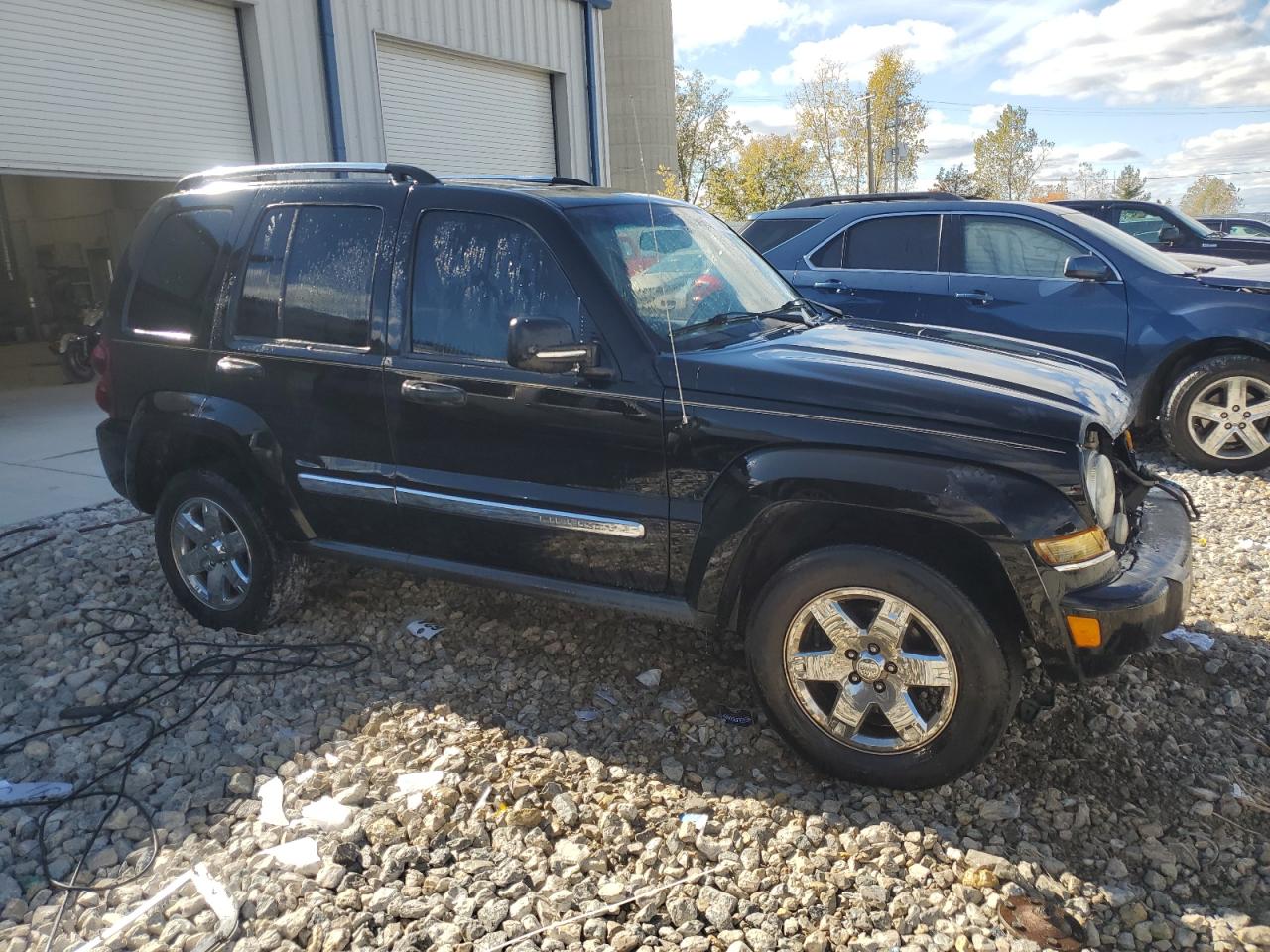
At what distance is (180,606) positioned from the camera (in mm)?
4785

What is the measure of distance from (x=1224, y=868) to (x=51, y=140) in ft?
33.4

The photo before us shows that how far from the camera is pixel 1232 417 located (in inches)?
253

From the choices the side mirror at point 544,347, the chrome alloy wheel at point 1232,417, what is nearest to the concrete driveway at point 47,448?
the side mirror at point 544,347

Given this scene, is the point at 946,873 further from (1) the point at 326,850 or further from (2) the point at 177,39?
(2) the point at 177,39

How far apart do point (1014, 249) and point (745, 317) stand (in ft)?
13.9

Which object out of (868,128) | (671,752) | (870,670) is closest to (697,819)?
(671,752)

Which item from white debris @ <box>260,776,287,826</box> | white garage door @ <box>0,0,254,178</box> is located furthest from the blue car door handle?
white garage door @ <box>0,0,254,178</box>

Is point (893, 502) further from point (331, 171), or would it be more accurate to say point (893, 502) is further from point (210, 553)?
point (210, 553)

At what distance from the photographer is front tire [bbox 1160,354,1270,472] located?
6.37 metres

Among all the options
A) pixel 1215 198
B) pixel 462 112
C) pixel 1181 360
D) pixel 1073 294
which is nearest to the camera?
pixel 1181 360

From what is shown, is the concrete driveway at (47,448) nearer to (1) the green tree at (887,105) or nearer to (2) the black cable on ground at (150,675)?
(2) the black cable on ground at (150,675)

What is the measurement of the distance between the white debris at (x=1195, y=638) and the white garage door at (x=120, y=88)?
9565 mm

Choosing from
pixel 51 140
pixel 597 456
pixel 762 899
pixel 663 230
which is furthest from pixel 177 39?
pixel 762 899

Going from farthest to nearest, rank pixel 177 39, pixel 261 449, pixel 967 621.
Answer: pixel 177 39 → pixel 261 449 → pixel 967 621
